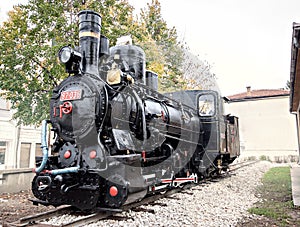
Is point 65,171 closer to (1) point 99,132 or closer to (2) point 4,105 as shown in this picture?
(1) point 99,132

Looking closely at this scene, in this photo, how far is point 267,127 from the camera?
27828 mm

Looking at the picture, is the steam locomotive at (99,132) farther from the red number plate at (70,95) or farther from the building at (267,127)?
the building at (267,127)

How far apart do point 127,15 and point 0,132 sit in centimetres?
929

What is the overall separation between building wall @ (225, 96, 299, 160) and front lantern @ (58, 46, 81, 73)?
84.2 feet

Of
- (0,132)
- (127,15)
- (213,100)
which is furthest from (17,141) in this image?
(213,100)

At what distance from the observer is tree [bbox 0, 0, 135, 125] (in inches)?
364

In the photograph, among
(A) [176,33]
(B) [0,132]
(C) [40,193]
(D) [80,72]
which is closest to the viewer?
(C) [40,193]

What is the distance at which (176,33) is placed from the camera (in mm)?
23562

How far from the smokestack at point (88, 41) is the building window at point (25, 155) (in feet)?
42.4

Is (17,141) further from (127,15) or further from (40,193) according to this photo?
(40,193)

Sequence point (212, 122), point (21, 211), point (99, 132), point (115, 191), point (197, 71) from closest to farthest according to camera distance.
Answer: point (115, 191) < point (99, 132) < point (21, 211) < point (212, 122) < point (197, 71)

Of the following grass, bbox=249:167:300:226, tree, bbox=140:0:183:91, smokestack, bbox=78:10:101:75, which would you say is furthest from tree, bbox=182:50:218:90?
smokestack, bbox=78:10:101:75

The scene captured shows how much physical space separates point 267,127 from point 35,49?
79.2 feet

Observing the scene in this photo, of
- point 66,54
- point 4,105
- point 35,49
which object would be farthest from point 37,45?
point 4,105
